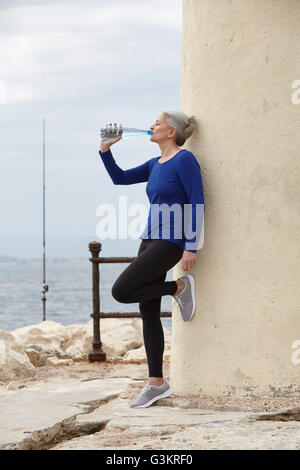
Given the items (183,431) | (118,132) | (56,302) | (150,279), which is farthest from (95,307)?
(56,302)

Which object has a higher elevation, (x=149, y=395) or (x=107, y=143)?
(x=107, y=143)

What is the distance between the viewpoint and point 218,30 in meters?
5.59

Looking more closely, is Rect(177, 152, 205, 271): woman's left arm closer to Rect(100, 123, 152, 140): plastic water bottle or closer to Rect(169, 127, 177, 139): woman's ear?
Rect(169, 127, 177, 139): woman's ear

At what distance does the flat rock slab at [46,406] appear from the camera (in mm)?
4945

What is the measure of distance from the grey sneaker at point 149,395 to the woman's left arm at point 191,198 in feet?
2.79

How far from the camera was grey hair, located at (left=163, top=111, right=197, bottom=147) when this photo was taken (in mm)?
5578

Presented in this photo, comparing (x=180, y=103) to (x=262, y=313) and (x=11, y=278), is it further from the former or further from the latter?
(x=11, y=278)

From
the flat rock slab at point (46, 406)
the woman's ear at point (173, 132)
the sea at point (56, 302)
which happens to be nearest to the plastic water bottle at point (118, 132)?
the woman's ear at point (173, 132)

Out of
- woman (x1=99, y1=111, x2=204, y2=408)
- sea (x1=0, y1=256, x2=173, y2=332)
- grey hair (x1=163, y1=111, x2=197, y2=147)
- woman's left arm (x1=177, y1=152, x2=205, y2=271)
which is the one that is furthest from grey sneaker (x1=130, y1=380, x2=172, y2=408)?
sea (x1=0, y1=256, x2=173, y2=332)

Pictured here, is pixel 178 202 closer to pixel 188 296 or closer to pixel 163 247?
pixel 163 247

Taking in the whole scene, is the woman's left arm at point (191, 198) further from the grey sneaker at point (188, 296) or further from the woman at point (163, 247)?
the grey sneaker at point (188, 296)

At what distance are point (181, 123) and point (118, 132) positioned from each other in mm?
485

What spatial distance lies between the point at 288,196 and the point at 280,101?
60 centimetres

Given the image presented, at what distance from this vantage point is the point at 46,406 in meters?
5.77
